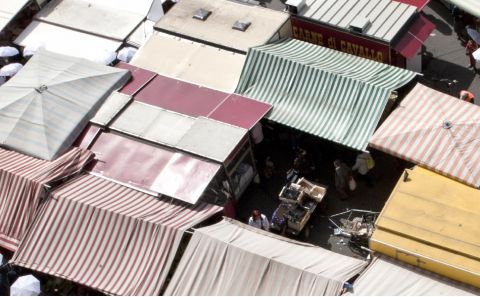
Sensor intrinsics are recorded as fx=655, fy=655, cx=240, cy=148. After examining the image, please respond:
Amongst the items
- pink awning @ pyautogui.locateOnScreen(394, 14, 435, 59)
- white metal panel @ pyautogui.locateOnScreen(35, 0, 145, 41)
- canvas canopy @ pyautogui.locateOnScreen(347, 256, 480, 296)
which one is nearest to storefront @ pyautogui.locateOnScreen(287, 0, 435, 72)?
pink awning @ pyautogui.locateOnScreen(394, 14, 435, 59)

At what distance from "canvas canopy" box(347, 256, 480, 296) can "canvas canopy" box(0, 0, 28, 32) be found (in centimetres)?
1532

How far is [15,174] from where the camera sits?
55.1 ft

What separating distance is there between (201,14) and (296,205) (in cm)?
715

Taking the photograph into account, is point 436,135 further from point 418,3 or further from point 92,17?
point 92,17

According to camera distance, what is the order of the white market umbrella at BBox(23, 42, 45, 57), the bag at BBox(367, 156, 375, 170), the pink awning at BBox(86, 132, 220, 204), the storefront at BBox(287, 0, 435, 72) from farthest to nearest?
the white market umbrella at BBox(23, 42, 45, 57), the storefront at BBox(287, 0, 435, 72), the bag at BBox(367, 156, 375, 170), the pink awning at BBox(86, 132, 220, 204)

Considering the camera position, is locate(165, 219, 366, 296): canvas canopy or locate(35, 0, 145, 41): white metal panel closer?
locate(165, 219, 366, 296): canvas canopy

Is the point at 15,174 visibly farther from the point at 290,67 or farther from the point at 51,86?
the point at 290,67

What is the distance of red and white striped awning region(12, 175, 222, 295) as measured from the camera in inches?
592

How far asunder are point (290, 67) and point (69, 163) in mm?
6537

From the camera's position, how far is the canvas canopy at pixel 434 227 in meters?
13.6

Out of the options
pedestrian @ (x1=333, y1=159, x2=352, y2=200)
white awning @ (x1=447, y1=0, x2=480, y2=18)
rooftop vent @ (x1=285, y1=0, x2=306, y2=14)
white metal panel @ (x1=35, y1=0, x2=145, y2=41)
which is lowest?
pedestrian @ (x1=333, y1=159, x2=352, y2=200)

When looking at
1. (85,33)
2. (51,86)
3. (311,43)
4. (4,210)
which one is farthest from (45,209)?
(311,43)

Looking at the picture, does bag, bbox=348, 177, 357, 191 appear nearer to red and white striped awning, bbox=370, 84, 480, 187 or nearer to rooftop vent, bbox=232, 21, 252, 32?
red and white striped awning, bbox=370, 84, 480, 187

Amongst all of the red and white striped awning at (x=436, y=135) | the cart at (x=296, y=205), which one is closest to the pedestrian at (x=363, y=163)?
the red and white striped awning at (x=436, y=135)
